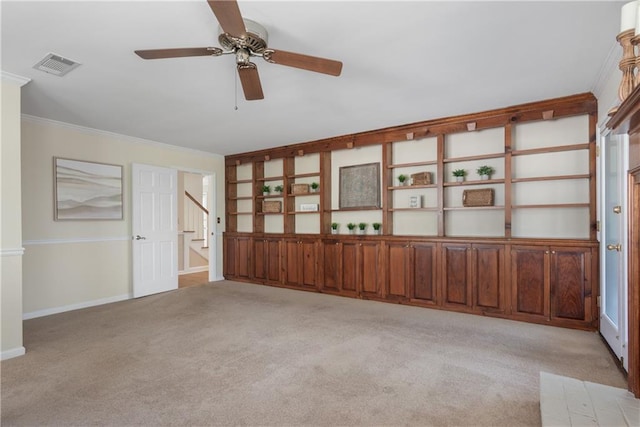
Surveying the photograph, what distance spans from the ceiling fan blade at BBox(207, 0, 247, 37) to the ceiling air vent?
170 cm

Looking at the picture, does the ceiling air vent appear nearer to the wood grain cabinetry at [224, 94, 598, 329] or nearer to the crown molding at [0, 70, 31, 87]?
the crown molding at [0, 70, 31, 87]

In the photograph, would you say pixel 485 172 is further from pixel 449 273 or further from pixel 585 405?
pixel 585 405

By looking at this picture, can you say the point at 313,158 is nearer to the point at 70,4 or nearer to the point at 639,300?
the point at 70,4

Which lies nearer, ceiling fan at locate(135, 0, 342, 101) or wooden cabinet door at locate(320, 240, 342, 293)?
ceiling fan at locate(135, 0, 342, 101)

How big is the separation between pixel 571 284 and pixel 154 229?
18.5ft

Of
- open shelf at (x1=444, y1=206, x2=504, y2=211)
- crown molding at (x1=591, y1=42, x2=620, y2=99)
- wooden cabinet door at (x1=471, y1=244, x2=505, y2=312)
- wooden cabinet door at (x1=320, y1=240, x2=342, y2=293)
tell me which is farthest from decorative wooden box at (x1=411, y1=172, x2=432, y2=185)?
crown molding at (x1=591, y1=42, x2=620, y2=99)

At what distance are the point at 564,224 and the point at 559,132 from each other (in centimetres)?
105

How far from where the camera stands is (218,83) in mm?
3168

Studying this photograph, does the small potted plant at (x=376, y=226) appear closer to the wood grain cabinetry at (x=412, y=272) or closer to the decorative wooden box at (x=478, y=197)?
the wood grain cabinetry at (x=412, y=272)

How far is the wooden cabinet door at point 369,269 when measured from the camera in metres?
4.82

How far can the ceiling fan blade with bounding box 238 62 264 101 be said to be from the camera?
239 centimetres

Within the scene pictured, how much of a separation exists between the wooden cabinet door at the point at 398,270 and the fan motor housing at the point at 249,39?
3188mm

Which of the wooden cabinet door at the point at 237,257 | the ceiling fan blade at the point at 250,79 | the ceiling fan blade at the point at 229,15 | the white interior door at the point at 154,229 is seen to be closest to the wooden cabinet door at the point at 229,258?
the wooden cabinet door at the point at 237,257

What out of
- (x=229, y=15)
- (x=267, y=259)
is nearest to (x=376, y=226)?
(x=267, y=259)
